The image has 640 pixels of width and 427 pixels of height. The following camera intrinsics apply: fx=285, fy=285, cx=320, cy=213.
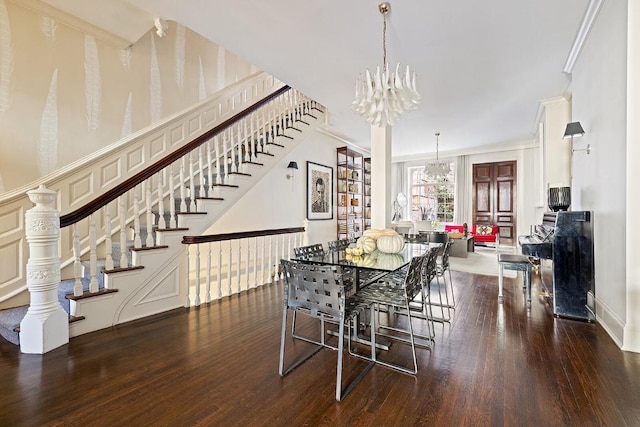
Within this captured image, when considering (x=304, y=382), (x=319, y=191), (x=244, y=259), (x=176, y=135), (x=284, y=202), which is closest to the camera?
(x=304, y=382)

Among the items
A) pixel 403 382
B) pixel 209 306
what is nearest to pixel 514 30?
pixel 403 382

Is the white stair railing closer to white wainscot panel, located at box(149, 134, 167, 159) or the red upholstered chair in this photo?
white wainscot panel, located at box(149, 134, 167, 159)

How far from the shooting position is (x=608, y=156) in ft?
8.70

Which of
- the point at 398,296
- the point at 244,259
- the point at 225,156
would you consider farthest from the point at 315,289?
the point at 225,156

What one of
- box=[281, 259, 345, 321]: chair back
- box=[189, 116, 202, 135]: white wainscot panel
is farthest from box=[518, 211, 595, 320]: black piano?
box=[189, 116, 202, 135]: white wainscot panel

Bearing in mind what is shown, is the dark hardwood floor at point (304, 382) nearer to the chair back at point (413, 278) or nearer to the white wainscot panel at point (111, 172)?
the chair back at point (413, 278)

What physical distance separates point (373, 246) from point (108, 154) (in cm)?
349

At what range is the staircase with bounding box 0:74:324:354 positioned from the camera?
8.67 ft

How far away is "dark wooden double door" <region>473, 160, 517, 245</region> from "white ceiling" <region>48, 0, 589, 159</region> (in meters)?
3.52

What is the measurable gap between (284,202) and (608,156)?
16.1 feet

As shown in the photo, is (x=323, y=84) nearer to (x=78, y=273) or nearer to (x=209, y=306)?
(x=209, y=306)

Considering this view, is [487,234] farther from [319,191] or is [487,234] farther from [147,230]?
[147,230]

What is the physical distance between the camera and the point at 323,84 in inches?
170

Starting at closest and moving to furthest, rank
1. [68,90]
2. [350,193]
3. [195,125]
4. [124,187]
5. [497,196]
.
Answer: [124,187] < [68,90] < [195,125] < [350,193] < [497,196]
